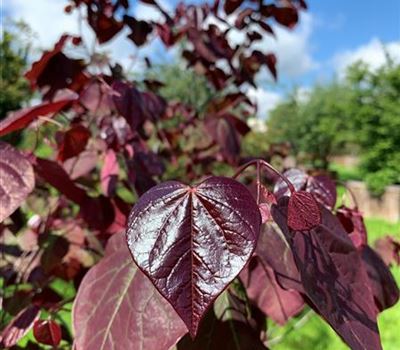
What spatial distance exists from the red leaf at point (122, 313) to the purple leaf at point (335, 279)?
16cm

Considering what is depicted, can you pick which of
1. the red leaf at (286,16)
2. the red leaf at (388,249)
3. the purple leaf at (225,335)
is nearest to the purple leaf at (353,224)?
the purple leaf at (225,335)

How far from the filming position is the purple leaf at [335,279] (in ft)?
1.85

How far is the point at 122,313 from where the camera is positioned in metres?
0.63

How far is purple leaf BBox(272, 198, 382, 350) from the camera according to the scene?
1.85 ft

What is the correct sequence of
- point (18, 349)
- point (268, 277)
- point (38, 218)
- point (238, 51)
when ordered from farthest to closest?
point (238, 51)
point (38, 218)
point (18, 349)
point (268, 277)

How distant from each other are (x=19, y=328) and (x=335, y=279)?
54cm

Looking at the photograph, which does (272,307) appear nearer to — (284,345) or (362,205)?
(284,345)

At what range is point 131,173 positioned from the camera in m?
1.10

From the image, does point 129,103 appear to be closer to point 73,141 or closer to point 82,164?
point 73,141

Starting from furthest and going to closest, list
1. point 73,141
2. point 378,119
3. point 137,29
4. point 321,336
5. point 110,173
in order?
point 378,119 < point 321,336 < point 137,29 < point 110,173 < point 73,141

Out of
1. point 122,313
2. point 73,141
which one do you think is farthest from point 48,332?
→ point 73,141

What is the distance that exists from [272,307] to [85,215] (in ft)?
1.40

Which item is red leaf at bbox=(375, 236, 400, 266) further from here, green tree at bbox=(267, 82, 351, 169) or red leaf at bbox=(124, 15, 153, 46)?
green tree at bbox=(267, 82, 351, 169)

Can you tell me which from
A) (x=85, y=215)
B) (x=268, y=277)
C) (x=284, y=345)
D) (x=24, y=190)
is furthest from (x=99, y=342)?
(x=284, y=345)
